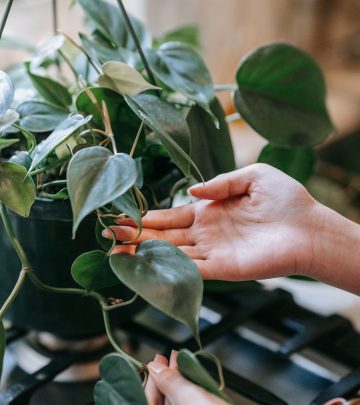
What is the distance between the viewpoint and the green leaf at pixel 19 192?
56 cm

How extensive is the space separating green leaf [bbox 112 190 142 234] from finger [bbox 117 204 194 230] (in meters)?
0.09

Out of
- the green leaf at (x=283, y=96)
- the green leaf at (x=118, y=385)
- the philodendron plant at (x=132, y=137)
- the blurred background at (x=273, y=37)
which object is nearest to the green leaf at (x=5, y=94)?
the philodendron plant at (x=132, y=137)

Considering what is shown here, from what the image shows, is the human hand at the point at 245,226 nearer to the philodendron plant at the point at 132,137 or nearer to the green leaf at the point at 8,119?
the philodendron plant at the point at 132,137

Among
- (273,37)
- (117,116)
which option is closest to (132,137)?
(117,116)

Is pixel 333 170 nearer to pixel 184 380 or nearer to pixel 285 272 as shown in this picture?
pixel 285 272

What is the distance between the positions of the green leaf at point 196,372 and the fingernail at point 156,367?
3cm

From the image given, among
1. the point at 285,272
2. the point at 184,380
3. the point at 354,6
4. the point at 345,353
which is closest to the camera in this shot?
the point at 184,380

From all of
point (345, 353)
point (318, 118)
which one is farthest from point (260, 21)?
point (345, 353)

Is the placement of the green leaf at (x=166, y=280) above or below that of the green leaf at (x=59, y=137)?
below

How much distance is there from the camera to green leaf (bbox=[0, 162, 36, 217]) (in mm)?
562

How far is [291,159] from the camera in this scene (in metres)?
0.84

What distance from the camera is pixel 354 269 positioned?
666 millimetres

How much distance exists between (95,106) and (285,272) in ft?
0.86

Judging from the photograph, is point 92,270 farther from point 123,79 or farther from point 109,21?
point 109,21
